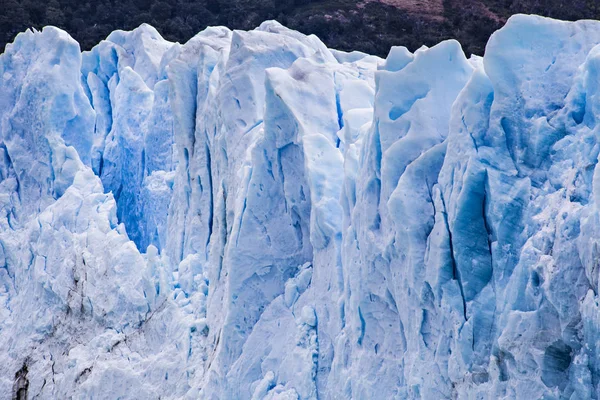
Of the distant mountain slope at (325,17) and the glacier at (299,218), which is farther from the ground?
the glacier at (299,218)

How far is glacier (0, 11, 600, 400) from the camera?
557 cm

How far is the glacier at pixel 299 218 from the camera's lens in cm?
557

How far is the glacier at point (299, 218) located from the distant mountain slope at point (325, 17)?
A: 10017mm

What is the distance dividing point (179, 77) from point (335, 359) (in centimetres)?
502

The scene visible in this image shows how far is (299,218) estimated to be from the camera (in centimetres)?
859

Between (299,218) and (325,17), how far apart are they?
55.2ft

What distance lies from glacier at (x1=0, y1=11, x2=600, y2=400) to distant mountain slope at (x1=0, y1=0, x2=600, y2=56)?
32.9ft

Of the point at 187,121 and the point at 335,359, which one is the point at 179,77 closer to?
the point at 187,121

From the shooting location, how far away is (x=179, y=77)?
11102 millimetres

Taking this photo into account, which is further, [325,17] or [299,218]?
[325,17]

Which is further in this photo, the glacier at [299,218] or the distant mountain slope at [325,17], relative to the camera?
the distant mountain slope at [325,17]

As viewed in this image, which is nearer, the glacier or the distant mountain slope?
the glacier

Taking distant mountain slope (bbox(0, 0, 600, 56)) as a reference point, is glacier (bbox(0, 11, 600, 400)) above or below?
above

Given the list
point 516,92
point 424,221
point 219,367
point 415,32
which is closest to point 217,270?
point 219,367
